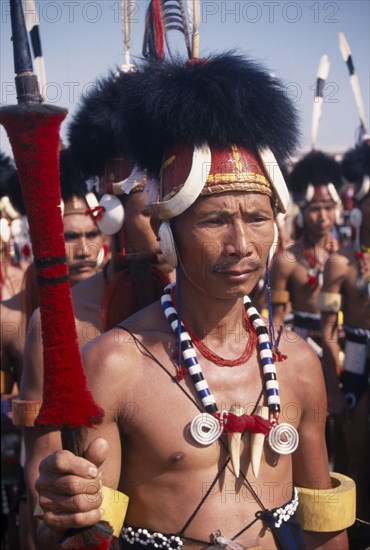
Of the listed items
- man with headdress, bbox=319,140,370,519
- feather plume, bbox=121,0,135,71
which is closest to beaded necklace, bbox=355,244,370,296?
man with headdress, bbox=319,140,370,519

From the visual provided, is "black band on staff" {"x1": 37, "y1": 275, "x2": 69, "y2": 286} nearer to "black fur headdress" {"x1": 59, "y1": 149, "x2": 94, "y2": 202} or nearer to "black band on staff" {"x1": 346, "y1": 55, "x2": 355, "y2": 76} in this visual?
"black fur headdress" {"x1": 59, "y1": 149, "x2": 94, "y2": 202}

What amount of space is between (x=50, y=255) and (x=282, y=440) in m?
1.35

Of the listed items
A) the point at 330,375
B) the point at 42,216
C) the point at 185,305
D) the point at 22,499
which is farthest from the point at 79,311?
the point at 330,375

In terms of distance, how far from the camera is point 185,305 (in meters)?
2.99

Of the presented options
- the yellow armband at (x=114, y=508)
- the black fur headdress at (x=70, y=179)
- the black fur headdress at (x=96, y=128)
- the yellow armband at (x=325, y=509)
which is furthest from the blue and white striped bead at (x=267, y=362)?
the black fur headdress at (x=70, y=179)

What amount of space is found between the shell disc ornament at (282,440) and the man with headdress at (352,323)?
3755 millimetres

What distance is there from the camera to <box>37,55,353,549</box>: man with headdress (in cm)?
270

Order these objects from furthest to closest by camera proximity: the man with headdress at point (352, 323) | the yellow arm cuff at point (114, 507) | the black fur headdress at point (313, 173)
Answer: the black fur headdress at point (313, 173), the man with headdress at point (352, 323), the yellow arm cuff at point (114, 507)

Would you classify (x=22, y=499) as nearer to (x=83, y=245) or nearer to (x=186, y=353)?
(x=83, y=245)

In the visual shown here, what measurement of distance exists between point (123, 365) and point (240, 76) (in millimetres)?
1207

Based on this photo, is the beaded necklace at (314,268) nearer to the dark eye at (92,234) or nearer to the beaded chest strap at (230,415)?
the dark eye at (92,234)

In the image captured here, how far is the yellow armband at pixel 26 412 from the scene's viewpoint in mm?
3410

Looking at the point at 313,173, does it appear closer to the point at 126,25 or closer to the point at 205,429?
the point at 126,25

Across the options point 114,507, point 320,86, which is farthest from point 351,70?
point 114,507
